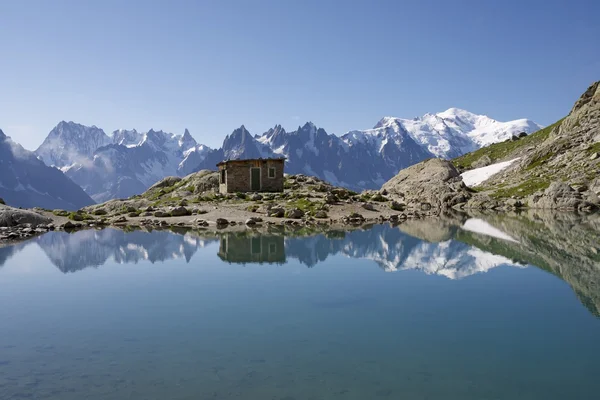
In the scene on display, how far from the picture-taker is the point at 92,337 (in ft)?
48.4

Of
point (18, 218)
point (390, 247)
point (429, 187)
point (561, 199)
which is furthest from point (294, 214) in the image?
point (561, 199)

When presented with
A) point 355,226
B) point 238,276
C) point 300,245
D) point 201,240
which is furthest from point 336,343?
point 355,226

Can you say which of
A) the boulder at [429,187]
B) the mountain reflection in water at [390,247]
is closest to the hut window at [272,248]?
the mountain reflection in water at [390,247]

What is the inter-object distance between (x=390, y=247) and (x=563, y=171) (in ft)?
228

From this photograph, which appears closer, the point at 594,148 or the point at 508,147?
the point at 594,148

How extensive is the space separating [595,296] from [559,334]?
234 inches

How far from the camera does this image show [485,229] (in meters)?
45.5

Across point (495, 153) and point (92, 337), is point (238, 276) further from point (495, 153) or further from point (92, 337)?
point (495, 153)

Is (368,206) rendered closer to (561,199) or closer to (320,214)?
(320,214)

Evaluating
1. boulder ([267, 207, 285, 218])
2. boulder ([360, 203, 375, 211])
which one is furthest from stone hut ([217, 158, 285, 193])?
boulder ([267, 207, 285, 218])

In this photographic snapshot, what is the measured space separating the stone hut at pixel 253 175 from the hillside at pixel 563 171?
3428 cm

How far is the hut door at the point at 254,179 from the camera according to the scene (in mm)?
70188

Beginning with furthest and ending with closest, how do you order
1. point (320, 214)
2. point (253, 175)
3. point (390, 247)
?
point (253, 175) < point (320, 214) < point (390, 247)

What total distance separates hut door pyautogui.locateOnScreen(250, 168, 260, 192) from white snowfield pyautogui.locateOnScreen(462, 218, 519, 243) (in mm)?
31744
